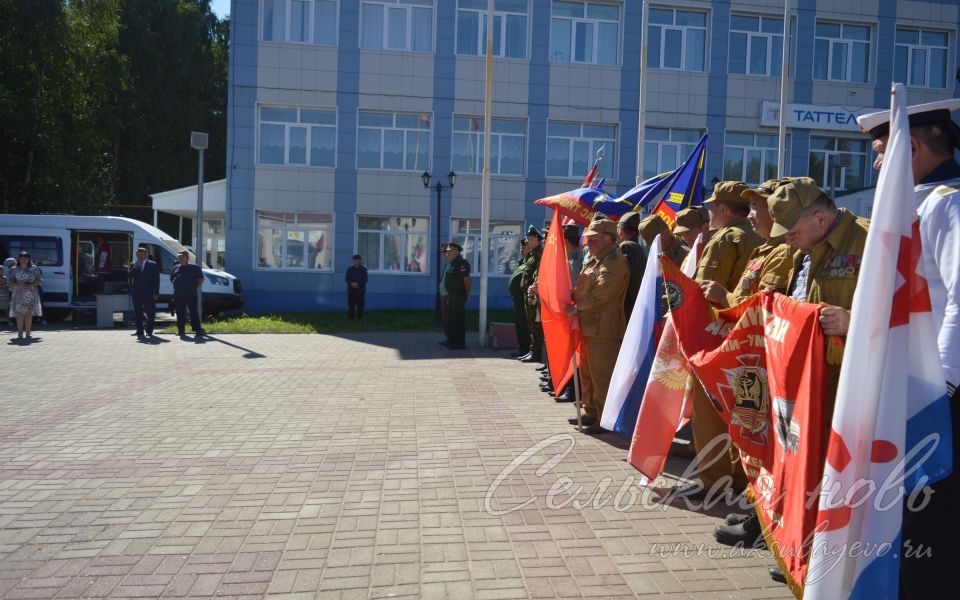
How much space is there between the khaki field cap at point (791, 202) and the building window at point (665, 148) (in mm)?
21634

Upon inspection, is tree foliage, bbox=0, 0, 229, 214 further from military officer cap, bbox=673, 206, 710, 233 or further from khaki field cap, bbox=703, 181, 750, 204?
khaki field cap, bbox=703, 181, 750, 204

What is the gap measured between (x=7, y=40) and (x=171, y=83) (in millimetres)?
10433

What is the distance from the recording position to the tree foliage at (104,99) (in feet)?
88.7

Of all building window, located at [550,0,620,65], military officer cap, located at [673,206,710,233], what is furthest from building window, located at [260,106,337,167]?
military officer cap, located at [673,206,710,233]

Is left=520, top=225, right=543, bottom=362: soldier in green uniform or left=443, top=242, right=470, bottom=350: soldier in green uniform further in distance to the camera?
left=443, top=242, right=470, bottom=350: soldier in green uniform

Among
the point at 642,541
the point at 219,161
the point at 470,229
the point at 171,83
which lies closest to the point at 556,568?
the point at 642,541

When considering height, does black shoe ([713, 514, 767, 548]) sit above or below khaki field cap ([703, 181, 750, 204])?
below

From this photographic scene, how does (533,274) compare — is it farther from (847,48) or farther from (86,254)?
(847,48)

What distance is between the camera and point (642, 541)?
3.99 meters

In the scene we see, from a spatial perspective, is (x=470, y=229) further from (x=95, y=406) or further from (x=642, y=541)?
(x=642, y=541)

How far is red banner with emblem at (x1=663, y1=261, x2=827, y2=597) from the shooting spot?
299 cm

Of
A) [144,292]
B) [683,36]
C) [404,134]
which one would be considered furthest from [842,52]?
[144,292]

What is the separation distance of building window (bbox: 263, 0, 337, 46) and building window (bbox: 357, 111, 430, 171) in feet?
9.34

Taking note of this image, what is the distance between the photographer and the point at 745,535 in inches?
155
